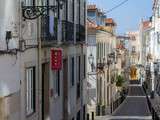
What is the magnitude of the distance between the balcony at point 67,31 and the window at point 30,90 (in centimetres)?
623

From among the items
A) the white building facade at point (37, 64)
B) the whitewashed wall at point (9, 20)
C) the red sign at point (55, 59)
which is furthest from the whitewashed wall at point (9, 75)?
the red sign at point (55, 59)

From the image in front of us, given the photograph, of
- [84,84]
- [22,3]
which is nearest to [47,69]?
[22,3]

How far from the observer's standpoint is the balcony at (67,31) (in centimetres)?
2288

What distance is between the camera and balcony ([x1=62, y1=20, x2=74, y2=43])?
22.9 m

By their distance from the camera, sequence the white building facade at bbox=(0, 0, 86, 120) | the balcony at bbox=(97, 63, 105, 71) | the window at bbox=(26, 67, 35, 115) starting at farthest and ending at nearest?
the balcony at bbox=(97, 63, 105, 71)
the window at bbox=(26, 67, 35, 115)
the white building facade at bbox=(0, 0, 86, 120)

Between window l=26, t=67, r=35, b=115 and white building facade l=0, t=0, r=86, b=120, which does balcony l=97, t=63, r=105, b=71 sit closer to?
white building facade l=0, t=0, r=86, b=120

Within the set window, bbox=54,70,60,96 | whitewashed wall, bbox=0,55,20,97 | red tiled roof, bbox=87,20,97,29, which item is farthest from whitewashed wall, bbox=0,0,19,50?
red tiled roof, bbox=87,20,97,29

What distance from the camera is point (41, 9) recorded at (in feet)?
51.2

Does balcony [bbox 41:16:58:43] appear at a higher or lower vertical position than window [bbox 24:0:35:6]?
lower

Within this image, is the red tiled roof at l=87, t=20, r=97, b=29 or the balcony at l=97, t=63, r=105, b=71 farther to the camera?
the balcony at l=97, t=63, r=105, b=71

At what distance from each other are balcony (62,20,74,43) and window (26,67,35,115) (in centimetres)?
623

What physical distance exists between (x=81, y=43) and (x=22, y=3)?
14.9 m

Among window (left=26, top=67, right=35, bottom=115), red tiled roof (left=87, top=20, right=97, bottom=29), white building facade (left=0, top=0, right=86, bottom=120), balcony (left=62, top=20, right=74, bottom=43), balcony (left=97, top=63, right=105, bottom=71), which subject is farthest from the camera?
balcony (left=97, top=63, right=105, bottom=71)

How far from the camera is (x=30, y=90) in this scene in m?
16.4
